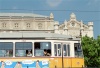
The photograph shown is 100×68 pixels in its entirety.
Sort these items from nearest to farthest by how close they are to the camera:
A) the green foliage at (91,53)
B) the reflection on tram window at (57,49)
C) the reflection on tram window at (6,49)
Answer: the reflection on tram window at (6,49), the reflection on tram window at (57,49), the green foliage at (91,53)

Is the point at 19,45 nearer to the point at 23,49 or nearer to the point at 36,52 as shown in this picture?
the point at 23,49

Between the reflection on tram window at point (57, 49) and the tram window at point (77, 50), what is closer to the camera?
the reflection on tram window at point (57, 49)

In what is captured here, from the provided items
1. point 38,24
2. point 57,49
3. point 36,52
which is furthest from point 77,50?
point 38,24

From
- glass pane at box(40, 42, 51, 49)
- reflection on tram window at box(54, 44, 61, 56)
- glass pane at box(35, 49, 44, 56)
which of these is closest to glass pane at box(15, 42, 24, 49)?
glass pane at box(35, 49, 44, 56)

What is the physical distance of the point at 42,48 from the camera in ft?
89.8

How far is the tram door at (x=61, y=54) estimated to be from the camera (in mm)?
27531

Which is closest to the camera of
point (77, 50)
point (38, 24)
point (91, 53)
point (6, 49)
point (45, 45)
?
point (6, 49)

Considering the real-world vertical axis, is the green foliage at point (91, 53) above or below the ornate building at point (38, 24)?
below

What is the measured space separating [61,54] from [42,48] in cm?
130

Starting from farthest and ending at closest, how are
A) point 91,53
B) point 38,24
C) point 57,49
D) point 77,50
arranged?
point 38,24
point 91,53
point 77,50
point 57,49

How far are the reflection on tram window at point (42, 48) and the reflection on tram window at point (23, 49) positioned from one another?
0.39 meters

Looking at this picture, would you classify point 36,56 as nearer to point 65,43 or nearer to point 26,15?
point 65,43

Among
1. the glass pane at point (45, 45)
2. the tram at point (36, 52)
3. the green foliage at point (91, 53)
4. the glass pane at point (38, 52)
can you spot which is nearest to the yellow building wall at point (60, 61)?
the tram at point (36, 52)

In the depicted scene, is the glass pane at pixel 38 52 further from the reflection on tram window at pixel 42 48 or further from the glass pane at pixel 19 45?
the glass pane at pixel 19 45
